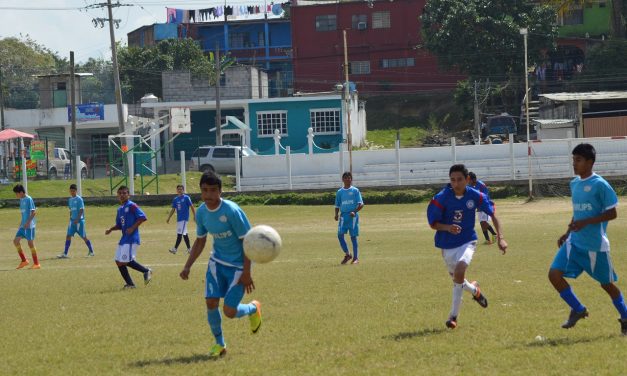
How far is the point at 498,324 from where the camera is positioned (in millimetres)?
11570

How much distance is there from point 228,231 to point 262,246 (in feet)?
1.87

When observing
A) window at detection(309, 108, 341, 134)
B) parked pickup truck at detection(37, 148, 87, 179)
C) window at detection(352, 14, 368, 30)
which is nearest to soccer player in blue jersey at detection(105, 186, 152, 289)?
parked pickup truck at detection(37, 148, 87, 179)

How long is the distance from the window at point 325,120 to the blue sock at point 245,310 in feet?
180

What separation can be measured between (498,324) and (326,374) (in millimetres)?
3109

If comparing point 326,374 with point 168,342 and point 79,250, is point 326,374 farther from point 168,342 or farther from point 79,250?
point 79,250

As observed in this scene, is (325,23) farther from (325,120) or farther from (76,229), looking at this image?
(76,229)

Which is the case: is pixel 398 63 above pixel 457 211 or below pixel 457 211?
above

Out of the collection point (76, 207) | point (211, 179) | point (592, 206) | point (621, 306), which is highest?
point (211, 179)

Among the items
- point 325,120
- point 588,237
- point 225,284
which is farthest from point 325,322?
point 325,120

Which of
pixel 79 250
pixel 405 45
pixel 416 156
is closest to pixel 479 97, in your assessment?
pixel 405 45

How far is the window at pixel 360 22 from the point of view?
82.1 meters

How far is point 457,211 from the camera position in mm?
11609

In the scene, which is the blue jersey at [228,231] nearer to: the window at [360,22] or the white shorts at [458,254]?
the white shorts at [458,254]

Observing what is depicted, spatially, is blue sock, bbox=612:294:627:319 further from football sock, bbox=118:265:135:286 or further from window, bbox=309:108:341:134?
window, bbox=309:108:341:134
